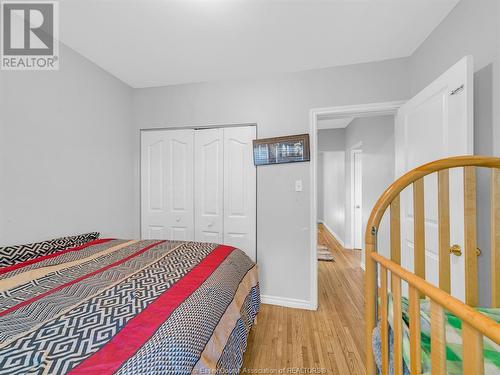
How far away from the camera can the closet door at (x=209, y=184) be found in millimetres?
2473

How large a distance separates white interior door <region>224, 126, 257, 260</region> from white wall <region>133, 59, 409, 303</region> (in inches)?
3.4

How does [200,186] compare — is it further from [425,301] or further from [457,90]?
[457,90]

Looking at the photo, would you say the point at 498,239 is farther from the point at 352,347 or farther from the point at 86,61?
the point at 86,61

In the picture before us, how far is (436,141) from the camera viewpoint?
1.46 metres

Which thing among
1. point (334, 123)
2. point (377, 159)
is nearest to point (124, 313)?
point (377, 159)

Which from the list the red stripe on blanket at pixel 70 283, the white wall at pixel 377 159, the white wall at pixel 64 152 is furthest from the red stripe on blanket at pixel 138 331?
the white wall at pixel 377 159

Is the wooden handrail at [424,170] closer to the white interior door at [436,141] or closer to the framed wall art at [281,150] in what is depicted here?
the white interior door at [436,141]

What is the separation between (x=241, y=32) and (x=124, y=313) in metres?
1.98

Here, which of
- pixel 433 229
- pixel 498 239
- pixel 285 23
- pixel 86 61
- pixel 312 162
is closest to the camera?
pixel 498 239

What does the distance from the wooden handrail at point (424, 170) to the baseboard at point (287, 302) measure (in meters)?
1.64

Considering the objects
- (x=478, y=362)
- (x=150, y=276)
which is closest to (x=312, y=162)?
(x=150, y=276)

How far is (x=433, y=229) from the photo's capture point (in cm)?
144

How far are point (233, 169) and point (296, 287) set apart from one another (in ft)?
4.70

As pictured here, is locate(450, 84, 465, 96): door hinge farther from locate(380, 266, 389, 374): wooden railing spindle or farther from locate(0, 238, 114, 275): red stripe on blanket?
locate(0, 238, 114, 275): red stripe on blanket
